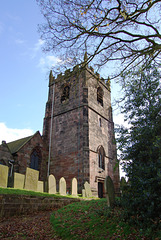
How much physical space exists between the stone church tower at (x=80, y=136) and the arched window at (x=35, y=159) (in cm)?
119

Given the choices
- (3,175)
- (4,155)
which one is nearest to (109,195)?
(3,175)

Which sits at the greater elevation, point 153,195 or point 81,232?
point 153,195

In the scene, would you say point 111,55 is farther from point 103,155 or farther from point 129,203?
point 103,155

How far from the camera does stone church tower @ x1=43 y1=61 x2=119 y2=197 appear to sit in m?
17.0

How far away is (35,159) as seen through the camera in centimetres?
1861

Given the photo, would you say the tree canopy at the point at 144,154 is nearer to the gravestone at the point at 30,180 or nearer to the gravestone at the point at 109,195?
the gravestone at the point at 109,195

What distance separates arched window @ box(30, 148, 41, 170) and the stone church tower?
3.91ft

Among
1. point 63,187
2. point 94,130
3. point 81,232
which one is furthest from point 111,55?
A: point 94,130

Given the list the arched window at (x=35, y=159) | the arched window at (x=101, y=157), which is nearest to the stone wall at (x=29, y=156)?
the arched window at (x=35, y=159)

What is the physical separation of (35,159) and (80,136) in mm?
4933

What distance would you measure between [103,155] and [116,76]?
1173 cm

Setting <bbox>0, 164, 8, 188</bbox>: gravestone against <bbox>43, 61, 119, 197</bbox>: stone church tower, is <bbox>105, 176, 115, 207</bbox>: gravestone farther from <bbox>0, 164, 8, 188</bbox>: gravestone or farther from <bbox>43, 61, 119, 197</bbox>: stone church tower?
<bbox>43, 61, 119, 197</bbox>: stone church tower

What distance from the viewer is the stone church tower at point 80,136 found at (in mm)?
17031

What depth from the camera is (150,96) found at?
6.32 meters
